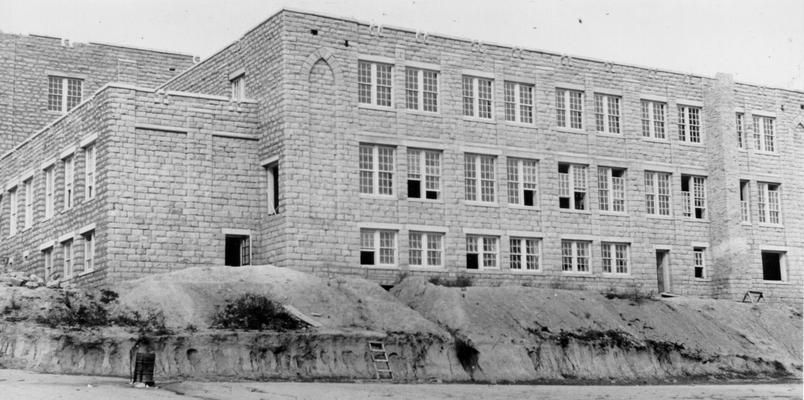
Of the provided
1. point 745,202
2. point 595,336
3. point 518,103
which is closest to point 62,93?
point 518,103

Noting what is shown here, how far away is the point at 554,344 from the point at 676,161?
17185 millimetres

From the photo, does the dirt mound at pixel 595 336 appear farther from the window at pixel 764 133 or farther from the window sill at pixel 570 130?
the window at pixel 764 133

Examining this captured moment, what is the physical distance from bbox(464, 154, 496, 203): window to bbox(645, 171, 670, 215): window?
8.29 metres

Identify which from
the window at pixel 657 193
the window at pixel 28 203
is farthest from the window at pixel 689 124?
the window at pixel 28 203

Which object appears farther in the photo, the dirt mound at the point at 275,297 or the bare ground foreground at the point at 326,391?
the dirt mound at the point at 275,297

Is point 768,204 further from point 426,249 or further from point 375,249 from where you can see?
point 375,249

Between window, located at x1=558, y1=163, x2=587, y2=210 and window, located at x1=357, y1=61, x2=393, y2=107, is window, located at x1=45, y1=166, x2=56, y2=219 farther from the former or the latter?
window, located at x1=558, y1=163, x2=587, y2=210

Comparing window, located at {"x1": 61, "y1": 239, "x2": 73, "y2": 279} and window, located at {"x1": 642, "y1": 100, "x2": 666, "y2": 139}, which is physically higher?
window, located at {"x1": 642, "y1": 100, "x2": 666, "y2": 139}

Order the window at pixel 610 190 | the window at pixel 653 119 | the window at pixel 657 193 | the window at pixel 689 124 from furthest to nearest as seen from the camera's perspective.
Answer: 1. the window at pixel 689 124
2. the window at pixel 653 119
3. the window at pixel 657 193
4. the window at pixel 610 190

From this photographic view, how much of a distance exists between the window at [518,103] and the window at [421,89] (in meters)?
3.56

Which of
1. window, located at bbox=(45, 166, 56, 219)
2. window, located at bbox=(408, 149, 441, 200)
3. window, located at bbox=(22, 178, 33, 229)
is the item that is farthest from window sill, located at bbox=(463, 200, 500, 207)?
window, located at bbox=(22, 178, 33, 229)

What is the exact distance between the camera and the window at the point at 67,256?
154 feet

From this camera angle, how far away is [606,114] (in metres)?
52.6

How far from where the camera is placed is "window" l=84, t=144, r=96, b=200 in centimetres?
4512
